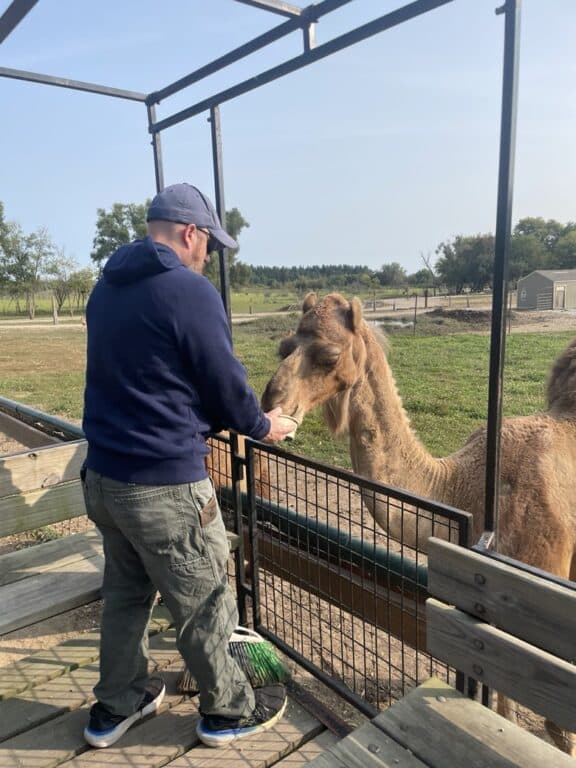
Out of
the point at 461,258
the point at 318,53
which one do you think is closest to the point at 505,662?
the point at 318,53

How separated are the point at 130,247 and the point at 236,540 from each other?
1733 millimetres

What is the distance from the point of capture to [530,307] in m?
29.5

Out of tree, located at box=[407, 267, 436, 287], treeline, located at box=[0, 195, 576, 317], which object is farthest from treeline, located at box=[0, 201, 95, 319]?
tree, located at box=[407, 267, 436, 287]

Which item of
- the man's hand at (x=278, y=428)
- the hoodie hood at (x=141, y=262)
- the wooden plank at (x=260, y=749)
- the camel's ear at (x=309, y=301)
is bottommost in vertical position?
the wooden plank at (x=260, y=749)

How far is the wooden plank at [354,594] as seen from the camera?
2.42 m

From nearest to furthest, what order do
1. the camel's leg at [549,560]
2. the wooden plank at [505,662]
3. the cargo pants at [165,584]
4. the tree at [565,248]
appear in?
1. the wooden plank at [505,662]
2. the cargo pants at [165,584]
3. the camel's leg at [549,560]
4. the tree at [565,248]

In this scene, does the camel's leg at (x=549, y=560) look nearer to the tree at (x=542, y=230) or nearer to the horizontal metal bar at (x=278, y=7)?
the horizontal metal bar at (x=278, y=7)

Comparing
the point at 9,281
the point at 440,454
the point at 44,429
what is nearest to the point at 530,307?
the point at 440,454

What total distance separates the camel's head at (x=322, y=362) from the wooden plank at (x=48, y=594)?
1.32 m

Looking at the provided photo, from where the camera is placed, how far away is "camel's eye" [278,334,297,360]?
3.48 meters

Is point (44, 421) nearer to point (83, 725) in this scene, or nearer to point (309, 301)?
point (309, 301)

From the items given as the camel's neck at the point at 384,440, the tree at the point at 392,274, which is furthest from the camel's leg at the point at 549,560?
the tree at the point at 392,274

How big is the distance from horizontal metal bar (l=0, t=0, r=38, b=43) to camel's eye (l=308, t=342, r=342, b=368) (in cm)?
220

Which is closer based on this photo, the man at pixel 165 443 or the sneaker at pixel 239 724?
the man at pixel 165 443
